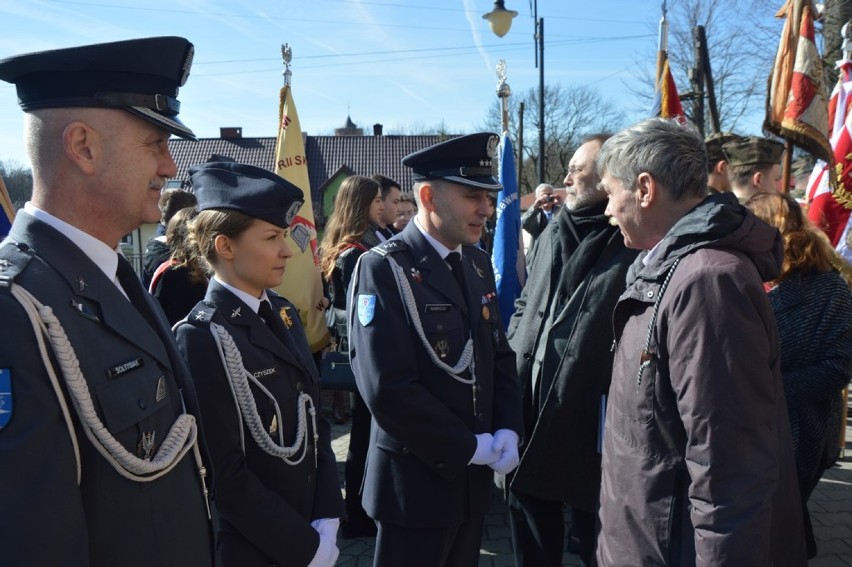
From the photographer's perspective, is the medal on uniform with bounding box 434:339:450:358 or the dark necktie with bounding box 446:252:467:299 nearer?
the medal on uniform with bounding box 434:339:450:358

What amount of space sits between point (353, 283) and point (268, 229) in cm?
49

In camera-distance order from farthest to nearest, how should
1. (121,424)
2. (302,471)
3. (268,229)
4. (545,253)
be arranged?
(545,253) → (268,229) → (302,471) → (121,424)

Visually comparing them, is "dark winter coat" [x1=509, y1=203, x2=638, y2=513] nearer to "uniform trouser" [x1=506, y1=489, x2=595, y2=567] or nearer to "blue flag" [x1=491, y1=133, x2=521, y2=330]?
"uniform trouser" [x1=506, y1=489, x2=595, y2=567]

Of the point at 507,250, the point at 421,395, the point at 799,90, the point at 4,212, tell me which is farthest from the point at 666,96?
the point at 4,212

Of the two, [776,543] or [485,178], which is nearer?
[776,543]

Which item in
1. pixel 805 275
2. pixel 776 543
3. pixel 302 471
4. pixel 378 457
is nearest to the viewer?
pixel 776 543

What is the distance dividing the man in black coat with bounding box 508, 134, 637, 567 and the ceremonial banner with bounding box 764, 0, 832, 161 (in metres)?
3.24

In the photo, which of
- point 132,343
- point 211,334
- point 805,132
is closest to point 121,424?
point 132,343

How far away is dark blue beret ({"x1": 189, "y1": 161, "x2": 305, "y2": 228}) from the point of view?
7.05ft

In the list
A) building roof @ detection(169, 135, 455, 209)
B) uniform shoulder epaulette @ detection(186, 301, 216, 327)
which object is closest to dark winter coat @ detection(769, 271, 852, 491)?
uniform shoulder epaulette @ detection(186, 301, 216, 327)

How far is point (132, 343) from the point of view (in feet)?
4.19

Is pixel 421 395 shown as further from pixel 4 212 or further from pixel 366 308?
pixel 4 212

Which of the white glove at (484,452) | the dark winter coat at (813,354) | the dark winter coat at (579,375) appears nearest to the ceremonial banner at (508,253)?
the dark winter coat at (579,375)

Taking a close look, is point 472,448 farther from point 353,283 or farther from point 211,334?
point 211,334
